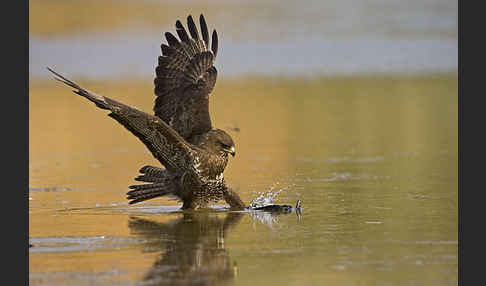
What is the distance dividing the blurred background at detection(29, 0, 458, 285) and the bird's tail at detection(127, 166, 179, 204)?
0.18 m

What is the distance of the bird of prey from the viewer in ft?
31.9

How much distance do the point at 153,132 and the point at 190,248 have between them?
174cm

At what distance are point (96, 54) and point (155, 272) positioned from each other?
927 inches

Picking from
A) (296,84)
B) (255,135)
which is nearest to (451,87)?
(296,84)

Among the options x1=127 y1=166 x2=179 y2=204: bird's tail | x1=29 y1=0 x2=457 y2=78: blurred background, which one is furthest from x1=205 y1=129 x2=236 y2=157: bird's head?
x1=29 y1=0 x2=457 y2=78: blurred background

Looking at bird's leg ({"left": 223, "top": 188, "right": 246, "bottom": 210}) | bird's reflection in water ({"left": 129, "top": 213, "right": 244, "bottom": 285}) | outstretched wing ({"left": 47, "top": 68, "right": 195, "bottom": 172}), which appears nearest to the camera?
bird's reflection in water ({"left": 129, "top": 213, "right": 244, "bottom": 285})

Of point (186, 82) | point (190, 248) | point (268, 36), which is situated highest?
point (268, 36)

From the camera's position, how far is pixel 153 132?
388 inches

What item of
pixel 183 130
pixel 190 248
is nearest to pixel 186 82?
pixel 183 130

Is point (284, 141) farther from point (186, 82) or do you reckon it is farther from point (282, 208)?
point (282, 208)

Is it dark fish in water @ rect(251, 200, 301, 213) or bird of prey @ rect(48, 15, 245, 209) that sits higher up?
bird of prey @ rect(48, 15, 245, 209)

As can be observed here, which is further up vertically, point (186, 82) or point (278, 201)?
point (186, 82)

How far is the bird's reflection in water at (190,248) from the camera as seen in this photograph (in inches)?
290

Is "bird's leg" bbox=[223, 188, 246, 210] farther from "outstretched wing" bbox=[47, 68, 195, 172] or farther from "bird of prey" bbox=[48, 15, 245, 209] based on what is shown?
"outstretched wing" bbox=[47, 68, 195, 172]
